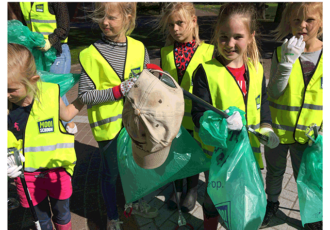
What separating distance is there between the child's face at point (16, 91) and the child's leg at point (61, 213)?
901 millimetres

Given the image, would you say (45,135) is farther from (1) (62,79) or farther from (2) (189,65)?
(2) (189,65)

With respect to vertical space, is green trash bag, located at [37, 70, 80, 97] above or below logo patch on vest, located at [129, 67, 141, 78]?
below

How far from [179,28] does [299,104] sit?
4.25ft

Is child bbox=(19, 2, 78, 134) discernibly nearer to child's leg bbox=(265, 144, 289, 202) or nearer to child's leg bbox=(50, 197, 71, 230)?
child's leg bbox=(50, 197, 71, 230)

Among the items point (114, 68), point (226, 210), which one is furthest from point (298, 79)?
point (114, 68)

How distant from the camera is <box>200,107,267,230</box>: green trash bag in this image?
5.75ft

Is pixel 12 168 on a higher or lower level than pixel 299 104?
lower

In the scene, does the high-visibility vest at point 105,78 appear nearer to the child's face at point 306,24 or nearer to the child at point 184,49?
the child at point 184,49

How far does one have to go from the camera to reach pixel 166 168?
2.02m

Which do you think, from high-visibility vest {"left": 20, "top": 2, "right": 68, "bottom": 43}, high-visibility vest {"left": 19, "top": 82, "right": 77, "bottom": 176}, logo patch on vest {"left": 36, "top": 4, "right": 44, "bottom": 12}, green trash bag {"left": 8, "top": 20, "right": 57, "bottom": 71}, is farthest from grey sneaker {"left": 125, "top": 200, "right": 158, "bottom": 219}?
logo patch on vest {"left": 36, "top": 4, "right": 44, "bottom": 12}

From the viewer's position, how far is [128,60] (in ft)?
7.69

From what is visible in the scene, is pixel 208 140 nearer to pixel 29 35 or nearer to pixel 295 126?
pixel 295 126

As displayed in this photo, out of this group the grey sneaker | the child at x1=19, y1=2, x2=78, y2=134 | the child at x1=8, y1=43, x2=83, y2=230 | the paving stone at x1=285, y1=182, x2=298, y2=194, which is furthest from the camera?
the child at x1=19, y1=2, x2=78, y2=134

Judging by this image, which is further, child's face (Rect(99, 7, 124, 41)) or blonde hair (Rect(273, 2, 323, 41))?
child's face (Rect(99, 7, 124, 41))
